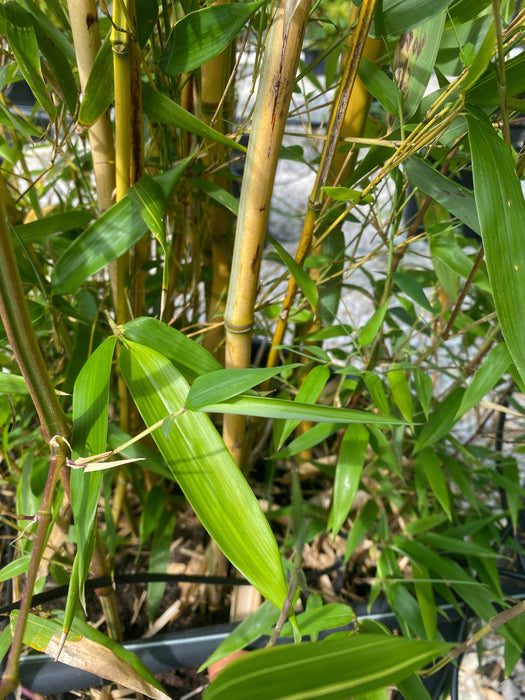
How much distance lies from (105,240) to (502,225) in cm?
26

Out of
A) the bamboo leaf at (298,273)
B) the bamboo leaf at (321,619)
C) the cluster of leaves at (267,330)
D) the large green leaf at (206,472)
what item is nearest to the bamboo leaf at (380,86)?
the cluster of leaves at (267,330)

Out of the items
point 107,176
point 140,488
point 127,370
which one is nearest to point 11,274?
point 127,370

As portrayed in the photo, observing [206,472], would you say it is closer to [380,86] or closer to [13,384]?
[13,384]

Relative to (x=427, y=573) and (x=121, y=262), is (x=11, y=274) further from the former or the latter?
(x=427, y=573)

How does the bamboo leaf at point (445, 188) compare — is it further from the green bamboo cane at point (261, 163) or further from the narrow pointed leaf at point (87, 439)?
the narrow pointed leaf at point (87, 439)

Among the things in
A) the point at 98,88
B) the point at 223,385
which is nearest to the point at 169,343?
the point at 223,385

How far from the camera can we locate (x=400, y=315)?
625 mm

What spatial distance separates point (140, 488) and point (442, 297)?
0.42m

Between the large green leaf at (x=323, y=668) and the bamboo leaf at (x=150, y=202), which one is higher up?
the bamboo leaf at (x=150, y=202)

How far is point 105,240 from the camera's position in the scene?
379 mm

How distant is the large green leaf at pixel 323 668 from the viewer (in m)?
0.18

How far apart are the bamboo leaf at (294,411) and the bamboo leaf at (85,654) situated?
181 millimetres

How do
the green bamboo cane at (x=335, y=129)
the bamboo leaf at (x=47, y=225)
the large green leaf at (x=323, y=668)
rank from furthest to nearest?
the bamboo leaf at (x=47, y=225) → the green bamboo cane at (x=335, y=129) → the large green leaf at (x=323, y=668)

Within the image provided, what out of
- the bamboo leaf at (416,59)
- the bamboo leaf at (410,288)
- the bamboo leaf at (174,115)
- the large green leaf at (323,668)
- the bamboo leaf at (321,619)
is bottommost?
the bamboo leaf at (321,619)
